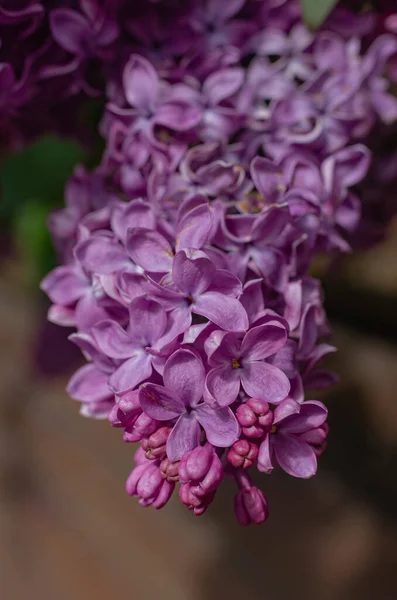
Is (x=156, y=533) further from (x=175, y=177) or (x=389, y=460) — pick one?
(x=175, y=177)

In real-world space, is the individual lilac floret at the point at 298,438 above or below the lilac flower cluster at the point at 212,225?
below

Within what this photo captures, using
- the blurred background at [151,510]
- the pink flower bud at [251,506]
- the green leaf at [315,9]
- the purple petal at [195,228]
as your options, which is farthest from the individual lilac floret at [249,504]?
the blurred background at [151,510]

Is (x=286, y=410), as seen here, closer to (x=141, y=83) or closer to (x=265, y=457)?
(x=265, y=457)

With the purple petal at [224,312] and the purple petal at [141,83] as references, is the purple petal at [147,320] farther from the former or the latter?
the purple petal at [141,83]

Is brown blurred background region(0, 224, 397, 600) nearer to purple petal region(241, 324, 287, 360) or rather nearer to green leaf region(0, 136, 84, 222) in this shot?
green leaf region(0, 136, 84, 222)

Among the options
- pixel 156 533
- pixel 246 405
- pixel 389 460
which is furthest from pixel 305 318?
pixel 156 533

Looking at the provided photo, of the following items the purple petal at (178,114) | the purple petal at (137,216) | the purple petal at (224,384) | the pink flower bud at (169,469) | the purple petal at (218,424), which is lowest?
the pink flower bud at (169,469)

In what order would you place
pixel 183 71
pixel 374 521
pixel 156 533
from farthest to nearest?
1. pixel 156 533
2. pixel 374 521
3. pixel 183 71
